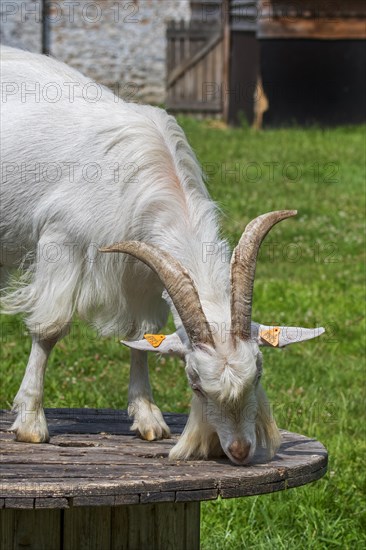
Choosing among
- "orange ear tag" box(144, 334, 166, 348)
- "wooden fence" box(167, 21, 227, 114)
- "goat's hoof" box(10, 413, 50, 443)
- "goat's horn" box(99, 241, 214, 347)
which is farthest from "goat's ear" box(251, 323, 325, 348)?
"wooden fence" box(167, 21, 227, 114)

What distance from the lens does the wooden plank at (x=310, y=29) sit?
19.7 metres

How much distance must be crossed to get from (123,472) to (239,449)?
0.43 meters

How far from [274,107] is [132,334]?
49.3 ft

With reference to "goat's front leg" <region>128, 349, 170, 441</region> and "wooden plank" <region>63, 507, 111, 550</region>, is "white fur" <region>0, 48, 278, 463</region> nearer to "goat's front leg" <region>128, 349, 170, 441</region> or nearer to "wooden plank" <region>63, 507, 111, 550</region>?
"goat's front leg" <region>128, 349, 170, 441</region>

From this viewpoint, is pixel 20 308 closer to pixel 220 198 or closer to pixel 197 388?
pixel 197 388

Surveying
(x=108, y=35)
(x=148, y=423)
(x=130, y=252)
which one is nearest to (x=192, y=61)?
(x=108, y=35)

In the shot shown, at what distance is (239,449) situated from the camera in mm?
4156

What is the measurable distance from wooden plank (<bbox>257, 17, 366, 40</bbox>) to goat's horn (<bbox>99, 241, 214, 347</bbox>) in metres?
15.9

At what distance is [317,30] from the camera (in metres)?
19.8

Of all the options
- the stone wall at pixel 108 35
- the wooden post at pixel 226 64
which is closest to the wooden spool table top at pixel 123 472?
the wooden post at pixel 226 64

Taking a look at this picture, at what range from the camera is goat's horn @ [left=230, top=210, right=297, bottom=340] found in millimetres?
4160

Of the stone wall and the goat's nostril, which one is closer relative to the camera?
the goat's nostril

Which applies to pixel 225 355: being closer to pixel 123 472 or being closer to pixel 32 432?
pixel 123 472

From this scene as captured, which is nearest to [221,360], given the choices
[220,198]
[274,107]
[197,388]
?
[197,388]
